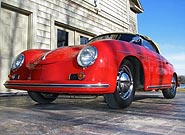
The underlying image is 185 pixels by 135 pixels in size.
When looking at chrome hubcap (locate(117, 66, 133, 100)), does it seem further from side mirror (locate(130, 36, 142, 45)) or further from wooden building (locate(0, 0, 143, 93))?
wooden building (locate(0, 0, 143, 93))

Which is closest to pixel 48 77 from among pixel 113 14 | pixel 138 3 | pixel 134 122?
pixel 134 122

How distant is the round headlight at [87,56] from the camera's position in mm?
2955

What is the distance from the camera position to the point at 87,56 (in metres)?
2.99

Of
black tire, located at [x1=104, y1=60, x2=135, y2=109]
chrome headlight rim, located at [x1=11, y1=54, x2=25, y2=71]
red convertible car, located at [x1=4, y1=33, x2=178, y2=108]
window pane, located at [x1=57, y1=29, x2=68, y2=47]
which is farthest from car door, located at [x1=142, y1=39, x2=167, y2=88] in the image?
window pane, located at [x1=57, y1=29, x2=68, y2=47]

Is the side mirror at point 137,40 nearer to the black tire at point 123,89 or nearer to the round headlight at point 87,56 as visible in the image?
the black tire at point 123,89

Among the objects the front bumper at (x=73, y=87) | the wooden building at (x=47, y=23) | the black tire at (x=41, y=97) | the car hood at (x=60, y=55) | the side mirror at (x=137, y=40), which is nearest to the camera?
the front bumper at (x=73, y=87)

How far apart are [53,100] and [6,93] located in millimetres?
2258

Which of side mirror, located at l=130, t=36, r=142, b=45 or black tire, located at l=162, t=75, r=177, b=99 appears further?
black tire, located at l=162, t=75, r=177, b=99

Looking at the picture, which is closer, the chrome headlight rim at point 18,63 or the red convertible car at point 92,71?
the red convertible car at point 92,71

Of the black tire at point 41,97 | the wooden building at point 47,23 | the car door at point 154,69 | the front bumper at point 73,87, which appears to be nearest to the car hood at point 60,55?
the front bumper at point 73,87

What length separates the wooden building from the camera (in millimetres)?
6375

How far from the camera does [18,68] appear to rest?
3662 millimetres

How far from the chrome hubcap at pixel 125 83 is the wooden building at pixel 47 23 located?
3811 millimetres

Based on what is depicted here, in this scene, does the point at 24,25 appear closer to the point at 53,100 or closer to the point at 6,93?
the point at 6,93
